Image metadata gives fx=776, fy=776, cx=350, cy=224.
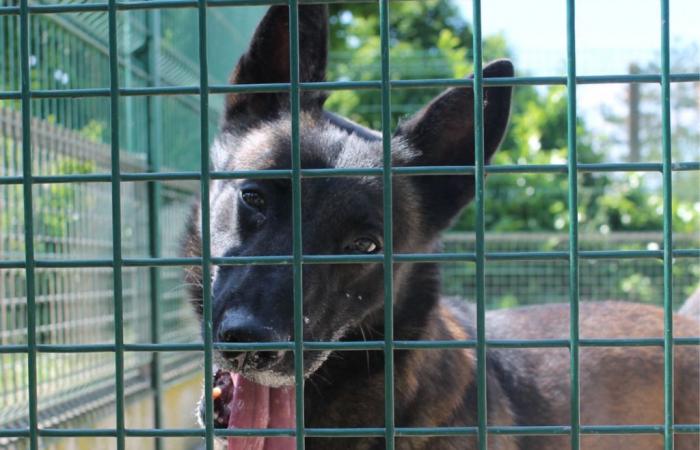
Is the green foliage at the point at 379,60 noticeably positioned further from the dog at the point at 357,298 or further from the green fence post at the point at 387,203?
the green fence post at the point at 387,203

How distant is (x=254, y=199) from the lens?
2.52 meters

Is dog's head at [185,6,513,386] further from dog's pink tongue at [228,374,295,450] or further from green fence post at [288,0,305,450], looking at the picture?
green fence post at [288,0,305,450]

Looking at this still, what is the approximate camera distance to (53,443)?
10.7 ft

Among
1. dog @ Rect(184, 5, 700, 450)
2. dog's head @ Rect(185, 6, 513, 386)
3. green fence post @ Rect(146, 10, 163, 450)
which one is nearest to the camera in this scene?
dog's head @ Rect(185, 6, 513, 386)

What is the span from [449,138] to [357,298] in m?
0.66

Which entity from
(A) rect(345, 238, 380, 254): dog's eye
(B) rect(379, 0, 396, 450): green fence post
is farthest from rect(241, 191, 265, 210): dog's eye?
(B) rect(379, 0, 396, 450): green fence post

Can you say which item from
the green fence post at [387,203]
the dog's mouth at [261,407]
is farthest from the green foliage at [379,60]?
the green fence post at [387,203]

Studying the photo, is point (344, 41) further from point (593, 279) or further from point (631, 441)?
point (631, 441)

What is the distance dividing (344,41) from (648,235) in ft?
29.2

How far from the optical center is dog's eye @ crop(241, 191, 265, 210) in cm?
251

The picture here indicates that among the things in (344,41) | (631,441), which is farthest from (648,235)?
(344,41)

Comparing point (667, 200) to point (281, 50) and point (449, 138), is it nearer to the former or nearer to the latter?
point (449, 138)

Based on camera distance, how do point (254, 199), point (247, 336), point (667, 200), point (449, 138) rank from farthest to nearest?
point (449, 138), point (254, 199), point (247, 336), point (667, 200)

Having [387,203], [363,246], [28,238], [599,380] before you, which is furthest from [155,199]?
[387,203]
